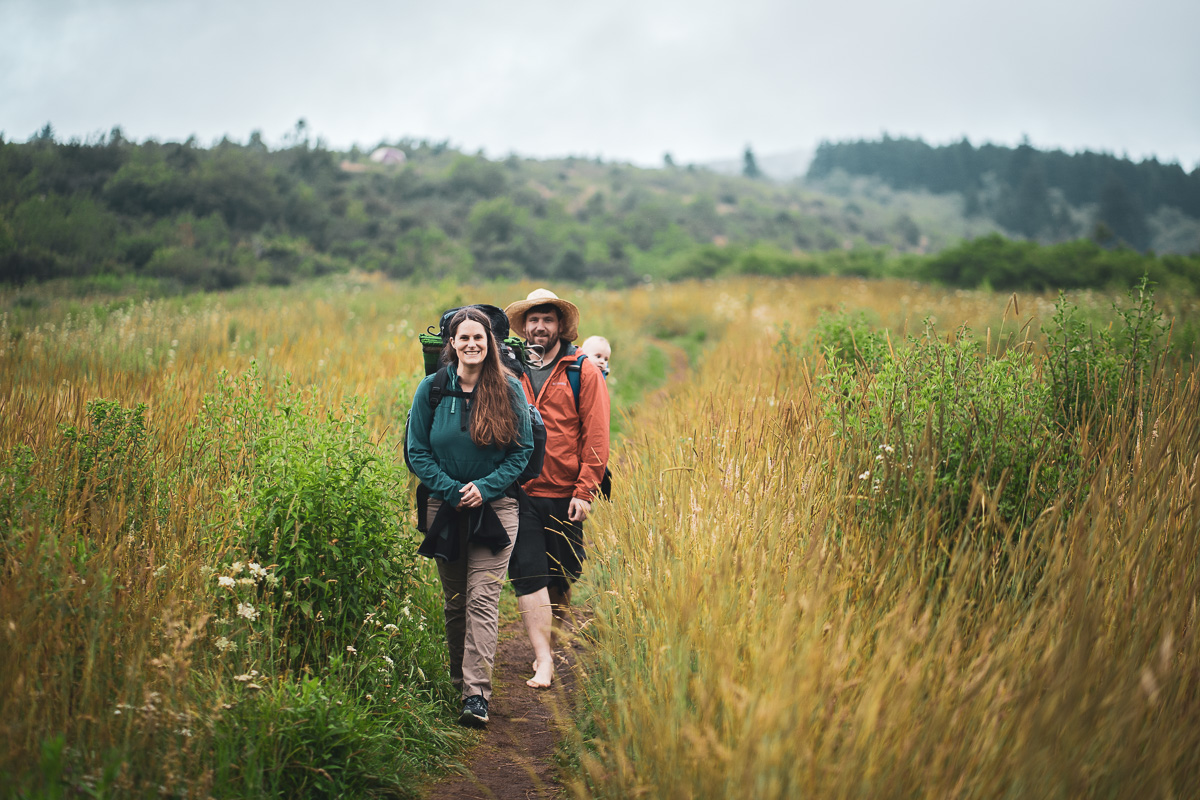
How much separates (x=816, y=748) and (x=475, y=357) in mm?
2334

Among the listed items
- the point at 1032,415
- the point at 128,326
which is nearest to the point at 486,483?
the point at 1032,415

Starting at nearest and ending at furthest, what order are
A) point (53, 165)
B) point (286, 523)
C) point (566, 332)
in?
1. point (286, 523)
2. point (566, 332)
3. point (53, 165)

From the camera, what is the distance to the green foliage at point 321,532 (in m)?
3.16

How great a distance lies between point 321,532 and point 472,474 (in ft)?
2.52

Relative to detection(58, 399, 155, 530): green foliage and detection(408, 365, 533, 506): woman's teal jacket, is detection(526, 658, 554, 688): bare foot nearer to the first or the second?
detection(408, 365, 533, 506): woman's teal jacket

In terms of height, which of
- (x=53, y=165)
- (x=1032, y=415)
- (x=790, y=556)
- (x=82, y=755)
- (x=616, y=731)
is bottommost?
(x=616, y=731)

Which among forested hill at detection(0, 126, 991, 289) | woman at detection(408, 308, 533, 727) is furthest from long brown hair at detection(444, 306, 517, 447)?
forested hill at detection(0, 126, 991, 289)

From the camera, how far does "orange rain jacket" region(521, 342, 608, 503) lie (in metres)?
4.08

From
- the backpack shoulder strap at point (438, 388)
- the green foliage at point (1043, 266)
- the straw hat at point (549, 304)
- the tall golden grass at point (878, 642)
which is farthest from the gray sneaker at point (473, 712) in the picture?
the green foliage at point (1043, 266)

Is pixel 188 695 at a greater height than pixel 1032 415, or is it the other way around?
pixel 1032 415

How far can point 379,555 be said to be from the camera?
11.1 ft

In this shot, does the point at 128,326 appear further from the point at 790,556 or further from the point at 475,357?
the point at 790,556

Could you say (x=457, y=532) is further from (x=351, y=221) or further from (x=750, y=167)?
(x=750, y=167)

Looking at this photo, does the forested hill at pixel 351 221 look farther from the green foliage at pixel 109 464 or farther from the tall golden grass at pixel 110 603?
the green foliage at pixel 109 464
